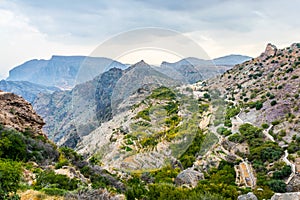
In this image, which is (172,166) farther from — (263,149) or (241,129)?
(241,129)

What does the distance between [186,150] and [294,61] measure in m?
36.8

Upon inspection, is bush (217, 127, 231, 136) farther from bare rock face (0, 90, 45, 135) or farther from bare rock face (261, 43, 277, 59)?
bare rock face (261, 43, 277, 59)

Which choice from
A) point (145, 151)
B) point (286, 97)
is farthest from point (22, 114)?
point (286, 97)

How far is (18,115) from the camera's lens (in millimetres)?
22312

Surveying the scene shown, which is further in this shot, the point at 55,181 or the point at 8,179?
the point at 55,181

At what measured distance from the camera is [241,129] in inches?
1478

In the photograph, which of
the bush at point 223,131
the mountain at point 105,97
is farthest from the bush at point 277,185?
the mountain at point 105,97

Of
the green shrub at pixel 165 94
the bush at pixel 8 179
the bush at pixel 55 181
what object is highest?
the green shrub at pixel 165 94

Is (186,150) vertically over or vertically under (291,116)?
under

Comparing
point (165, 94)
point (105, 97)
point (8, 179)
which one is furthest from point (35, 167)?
point (105, 97)

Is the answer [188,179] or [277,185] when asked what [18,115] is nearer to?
[188,179]

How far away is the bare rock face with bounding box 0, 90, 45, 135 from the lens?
21202mm

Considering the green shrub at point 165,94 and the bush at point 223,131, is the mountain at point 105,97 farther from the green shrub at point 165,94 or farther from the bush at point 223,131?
the bush at point 223,131

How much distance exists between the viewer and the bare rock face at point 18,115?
21.2 metres
